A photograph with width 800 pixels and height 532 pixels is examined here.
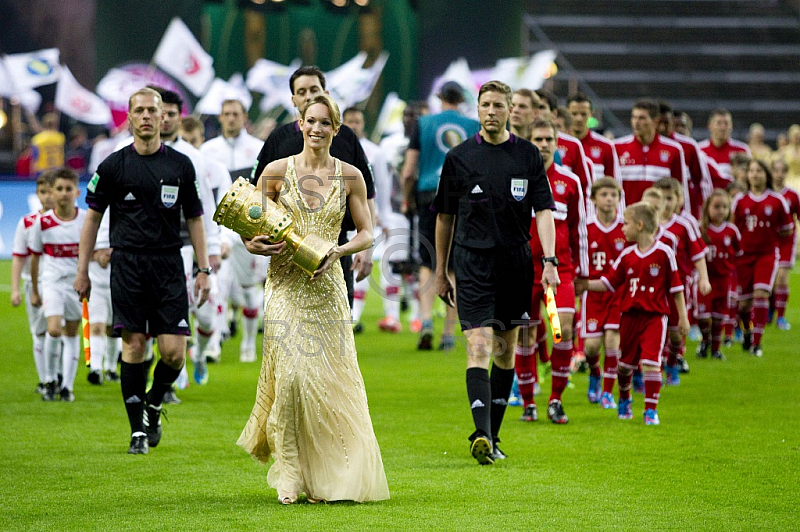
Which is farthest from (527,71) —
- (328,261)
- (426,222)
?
(328,261)

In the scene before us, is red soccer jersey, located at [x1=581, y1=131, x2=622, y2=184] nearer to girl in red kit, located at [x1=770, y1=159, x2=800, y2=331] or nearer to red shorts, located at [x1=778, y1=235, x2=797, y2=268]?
girl in red kit, located at [x1=770, y1=159, x2=800, y2=331]

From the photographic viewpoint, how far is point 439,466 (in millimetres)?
7848

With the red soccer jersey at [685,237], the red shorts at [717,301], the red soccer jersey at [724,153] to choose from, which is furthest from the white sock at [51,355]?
the red soccer jersey at [724,153]

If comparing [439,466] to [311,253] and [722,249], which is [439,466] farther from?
[722,249]

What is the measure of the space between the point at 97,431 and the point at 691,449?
4.21 meters

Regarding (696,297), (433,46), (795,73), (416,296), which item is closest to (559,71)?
(433,46)

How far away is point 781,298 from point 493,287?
386 inches

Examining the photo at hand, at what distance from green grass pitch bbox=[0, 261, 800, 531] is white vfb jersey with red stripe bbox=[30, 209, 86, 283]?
1102mm

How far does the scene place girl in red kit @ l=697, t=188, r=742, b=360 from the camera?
44.7 feet

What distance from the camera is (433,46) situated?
34.0 metres

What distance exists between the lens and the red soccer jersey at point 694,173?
43.2 feet

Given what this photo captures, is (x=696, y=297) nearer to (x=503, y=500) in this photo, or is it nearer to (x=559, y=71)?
(x=503, y=500)

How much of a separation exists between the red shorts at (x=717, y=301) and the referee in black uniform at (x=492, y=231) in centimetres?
605

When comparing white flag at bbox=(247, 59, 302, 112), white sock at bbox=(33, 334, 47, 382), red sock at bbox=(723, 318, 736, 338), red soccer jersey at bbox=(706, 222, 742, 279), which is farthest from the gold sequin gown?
white flag at bbox=(247, 59, 302, 112)
